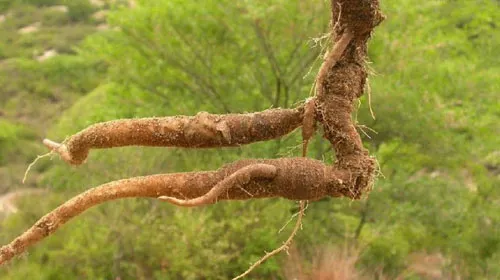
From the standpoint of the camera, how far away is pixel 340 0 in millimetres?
2955

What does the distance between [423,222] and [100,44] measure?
6670 mm

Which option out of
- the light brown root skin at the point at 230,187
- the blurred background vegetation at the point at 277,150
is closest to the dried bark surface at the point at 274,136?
the light brown root skin at the point at 230,187

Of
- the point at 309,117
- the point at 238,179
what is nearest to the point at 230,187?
the point at 238,179

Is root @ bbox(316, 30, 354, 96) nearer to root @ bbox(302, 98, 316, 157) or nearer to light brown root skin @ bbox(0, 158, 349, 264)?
root @ bbox(302, 98, 316, 157)

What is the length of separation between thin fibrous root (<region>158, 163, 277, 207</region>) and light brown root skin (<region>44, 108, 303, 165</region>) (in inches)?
7.8

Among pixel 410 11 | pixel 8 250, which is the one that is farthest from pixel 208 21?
pixel 8 250

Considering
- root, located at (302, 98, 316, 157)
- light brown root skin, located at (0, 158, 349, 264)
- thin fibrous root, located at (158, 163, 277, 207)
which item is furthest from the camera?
root, located at (302, 98, 316, 157)

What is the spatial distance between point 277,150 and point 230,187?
4730mm

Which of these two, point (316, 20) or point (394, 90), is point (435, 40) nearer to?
point (394, 90)

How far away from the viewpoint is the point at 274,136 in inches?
123

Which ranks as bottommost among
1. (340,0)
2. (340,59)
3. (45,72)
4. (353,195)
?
(45,72)

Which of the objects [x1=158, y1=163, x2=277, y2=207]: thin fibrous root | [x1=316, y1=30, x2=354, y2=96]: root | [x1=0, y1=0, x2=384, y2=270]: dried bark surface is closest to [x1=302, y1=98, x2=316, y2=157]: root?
[x1=0, y1=0, x2=384, y2=270]: dried bark surface

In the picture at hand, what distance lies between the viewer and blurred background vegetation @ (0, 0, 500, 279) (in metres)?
8.05

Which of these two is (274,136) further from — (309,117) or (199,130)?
(199,130)
